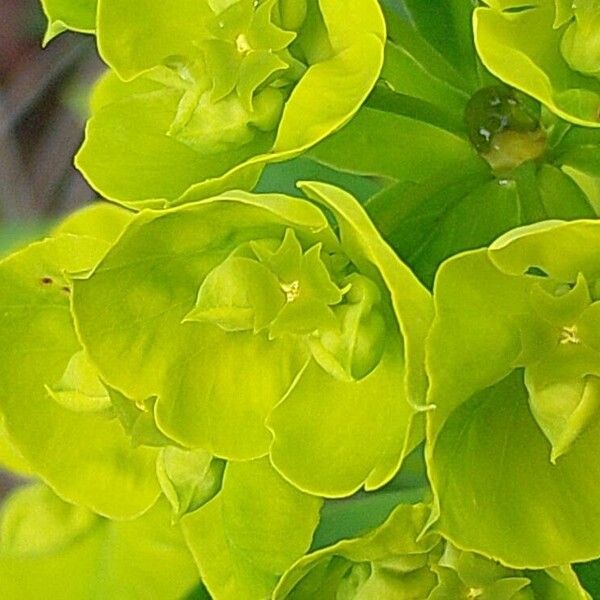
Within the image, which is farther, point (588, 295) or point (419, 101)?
point (419, 101)

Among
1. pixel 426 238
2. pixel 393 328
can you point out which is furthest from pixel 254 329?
pixel 426 238

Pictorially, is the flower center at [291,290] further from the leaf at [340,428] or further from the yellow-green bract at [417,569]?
the yellow-green bract at [417,569]

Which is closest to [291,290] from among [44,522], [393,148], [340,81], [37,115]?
[340,81]

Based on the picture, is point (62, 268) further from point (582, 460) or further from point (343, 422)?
point (582, 460)

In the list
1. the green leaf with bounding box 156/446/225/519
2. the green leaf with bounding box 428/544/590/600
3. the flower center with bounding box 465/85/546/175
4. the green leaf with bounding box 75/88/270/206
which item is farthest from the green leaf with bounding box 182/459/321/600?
the flower center with bounding box 465/85/546/175

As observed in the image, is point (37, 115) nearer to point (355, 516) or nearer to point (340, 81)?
point (355, 516)

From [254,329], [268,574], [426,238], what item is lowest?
[268,574]
